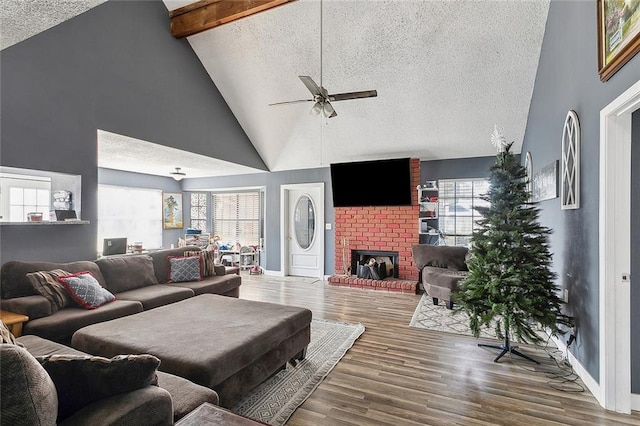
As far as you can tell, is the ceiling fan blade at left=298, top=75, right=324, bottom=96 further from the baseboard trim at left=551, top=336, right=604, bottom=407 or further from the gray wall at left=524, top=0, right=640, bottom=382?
the baseboard trim at left=551, top=336, right=604, bottom=407

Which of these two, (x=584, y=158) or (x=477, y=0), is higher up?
(x=477, y=0)

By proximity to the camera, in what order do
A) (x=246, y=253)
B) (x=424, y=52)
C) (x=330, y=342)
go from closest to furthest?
(x=330, y=342)
(x=424, y=52)
(x=246, y=253)

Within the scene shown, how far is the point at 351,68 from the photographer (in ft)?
A: 15.3

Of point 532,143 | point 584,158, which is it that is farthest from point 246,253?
point 584,158

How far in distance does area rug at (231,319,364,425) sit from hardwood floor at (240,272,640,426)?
0.24ft

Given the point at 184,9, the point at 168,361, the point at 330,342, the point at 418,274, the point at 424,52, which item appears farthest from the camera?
the point at 418,274

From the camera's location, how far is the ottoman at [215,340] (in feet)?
6.67

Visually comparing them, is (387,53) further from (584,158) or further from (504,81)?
(584,158)

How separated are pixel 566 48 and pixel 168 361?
4.32m

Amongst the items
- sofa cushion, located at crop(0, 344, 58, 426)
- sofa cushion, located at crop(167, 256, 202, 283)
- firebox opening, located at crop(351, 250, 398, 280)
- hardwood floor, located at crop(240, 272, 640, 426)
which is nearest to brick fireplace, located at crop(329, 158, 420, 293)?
firebox opening, located at crop(351, 250, 398, 280)

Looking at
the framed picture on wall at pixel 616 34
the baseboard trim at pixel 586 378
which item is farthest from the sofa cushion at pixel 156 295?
the framed picture on wall at pixel 616 34

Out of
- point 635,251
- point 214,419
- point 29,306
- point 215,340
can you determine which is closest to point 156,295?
point 29,306

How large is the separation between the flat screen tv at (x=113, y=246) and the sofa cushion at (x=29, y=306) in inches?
69.6

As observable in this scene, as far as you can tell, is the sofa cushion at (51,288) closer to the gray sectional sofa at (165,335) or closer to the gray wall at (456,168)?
the gray sectional sofa at (165,335)
